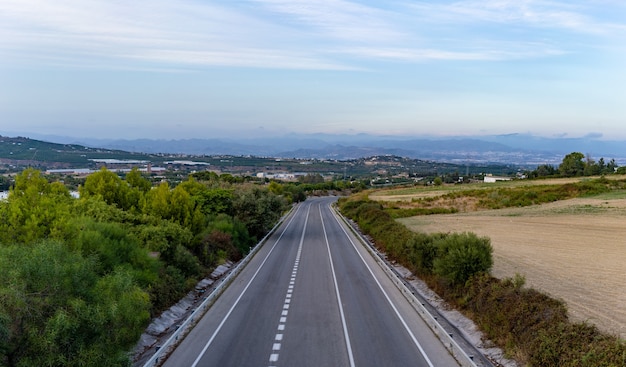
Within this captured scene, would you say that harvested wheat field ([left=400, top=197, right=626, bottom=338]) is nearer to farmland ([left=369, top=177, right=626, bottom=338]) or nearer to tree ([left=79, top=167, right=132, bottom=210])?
farmland ([left=369, top=177, right=626, bottom=338])

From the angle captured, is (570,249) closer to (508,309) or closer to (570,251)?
(570,251)

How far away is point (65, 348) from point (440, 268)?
16240mm

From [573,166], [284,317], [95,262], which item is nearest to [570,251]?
[284,317]

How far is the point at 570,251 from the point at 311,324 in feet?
69.2

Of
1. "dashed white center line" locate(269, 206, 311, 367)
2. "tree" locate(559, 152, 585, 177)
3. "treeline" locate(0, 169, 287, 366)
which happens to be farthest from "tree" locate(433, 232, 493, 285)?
"tree" locate(559, 152, 585, 177)

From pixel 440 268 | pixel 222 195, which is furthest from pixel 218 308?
pixel 222 195

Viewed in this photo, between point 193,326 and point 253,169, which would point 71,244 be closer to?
point 193,326

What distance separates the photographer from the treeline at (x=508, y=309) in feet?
37.7

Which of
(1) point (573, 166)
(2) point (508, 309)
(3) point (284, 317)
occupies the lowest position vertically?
(3) point (284, 317)

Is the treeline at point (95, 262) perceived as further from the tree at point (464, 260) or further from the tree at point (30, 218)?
the tree at point (464, 260)

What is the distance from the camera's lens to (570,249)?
1232 inches

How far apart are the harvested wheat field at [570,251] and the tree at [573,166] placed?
7360 cm

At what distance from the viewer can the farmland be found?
17977 millimetres

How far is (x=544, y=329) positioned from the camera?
1314 cm
